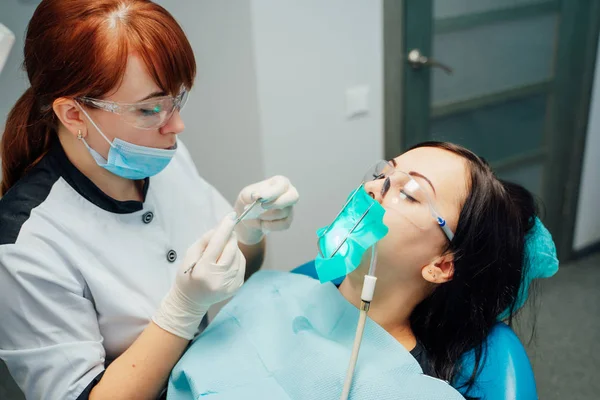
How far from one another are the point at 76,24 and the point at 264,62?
979 millimetres

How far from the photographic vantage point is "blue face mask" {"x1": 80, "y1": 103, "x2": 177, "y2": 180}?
3.86 feet

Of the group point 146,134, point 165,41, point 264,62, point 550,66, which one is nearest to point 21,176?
point 146,134

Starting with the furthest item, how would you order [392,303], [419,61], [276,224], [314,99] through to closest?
[419,61]
[314,99]
[276,224]
[392,303]

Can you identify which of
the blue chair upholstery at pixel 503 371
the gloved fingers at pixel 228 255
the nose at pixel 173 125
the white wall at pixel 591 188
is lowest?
the white wall at pixel 591 188

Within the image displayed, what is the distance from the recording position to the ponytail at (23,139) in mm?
1225

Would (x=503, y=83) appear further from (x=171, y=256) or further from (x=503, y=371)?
(x=171, y=256)

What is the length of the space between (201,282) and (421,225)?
1.63ft

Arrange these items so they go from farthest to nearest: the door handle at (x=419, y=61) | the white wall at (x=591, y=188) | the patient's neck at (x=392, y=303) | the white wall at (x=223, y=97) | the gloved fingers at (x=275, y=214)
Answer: the white wall at (x=591, y=188) < the door handle at (x=419, y=61) < the white wall at (x=223, y=97) < the gloved fingers at (x=275, y=214) < the patient's neck at (x=392, y=303)

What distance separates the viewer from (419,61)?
92.6 inches

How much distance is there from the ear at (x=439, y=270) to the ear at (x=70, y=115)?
807 mm

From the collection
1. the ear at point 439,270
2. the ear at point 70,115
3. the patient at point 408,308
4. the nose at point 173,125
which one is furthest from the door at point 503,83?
the ear at point 70,115

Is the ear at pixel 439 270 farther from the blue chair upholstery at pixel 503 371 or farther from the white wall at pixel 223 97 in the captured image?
the white wall at pixel 223 97

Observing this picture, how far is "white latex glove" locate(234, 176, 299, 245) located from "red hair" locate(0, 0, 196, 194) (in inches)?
12.3

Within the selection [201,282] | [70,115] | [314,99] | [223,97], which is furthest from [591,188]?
[70,115]
